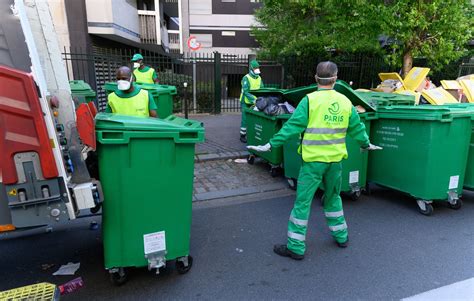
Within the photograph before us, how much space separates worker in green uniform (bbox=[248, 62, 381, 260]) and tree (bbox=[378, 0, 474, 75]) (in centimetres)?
Answer: 696

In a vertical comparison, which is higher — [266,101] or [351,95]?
[351,95]

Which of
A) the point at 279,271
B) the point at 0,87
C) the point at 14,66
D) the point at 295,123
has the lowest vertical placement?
the point at 279,271

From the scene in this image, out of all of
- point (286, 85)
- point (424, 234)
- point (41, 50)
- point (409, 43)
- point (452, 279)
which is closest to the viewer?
point (41, 50)

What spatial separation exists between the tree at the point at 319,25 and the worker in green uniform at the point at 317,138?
6740 millimetres

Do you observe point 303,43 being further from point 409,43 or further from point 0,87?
point 0,87

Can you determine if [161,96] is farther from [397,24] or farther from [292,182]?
[397,24]

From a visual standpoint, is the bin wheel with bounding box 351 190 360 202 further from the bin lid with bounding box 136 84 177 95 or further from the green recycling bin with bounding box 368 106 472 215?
the bin lid with bounding box 136 84 177 95

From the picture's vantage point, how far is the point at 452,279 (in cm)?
279

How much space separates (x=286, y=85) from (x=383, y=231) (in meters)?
9.60

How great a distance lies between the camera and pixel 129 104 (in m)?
4.00

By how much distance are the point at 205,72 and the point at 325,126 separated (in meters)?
9.20

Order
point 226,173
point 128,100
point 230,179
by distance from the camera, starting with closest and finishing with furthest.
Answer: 1. point 128,100
2. point 230,179
3. point 226,173

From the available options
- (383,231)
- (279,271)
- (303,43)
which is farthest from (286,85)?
(279,271)

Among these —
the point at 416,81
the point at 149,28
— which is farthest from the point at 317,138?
the point at 149,28
